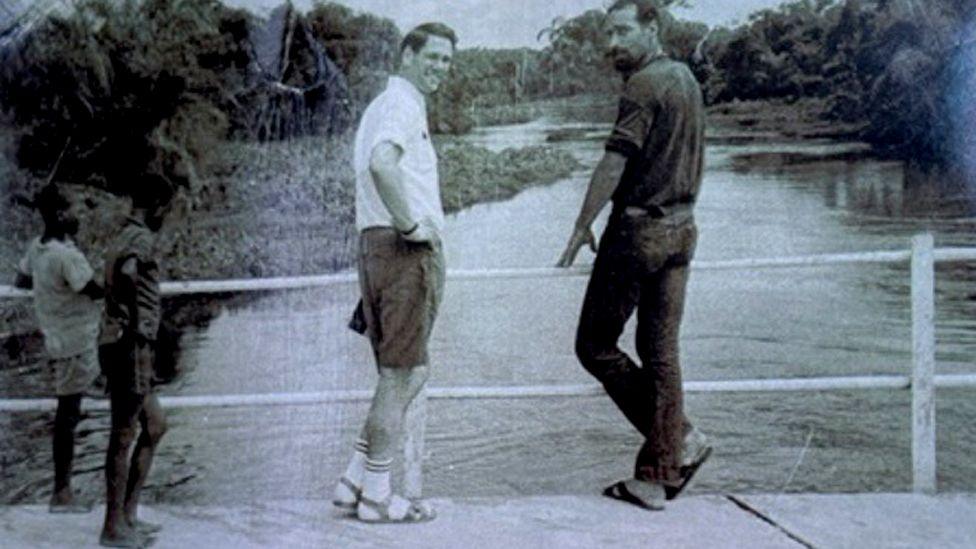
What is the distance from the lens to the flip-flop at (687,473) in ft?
16.2

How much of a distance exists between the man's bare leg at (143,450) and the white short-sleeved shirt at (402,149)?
96cm

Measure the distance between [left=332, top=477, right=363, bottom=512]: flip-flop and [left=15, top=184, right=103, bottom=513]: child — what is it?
3.14ft

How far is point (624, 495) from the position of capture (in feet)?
16.1

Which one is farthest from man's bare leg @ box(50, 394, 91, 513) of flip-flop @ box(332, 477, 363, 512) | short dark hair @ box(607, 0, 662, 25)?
short dark hair @ box(607, 0, 662, 25)

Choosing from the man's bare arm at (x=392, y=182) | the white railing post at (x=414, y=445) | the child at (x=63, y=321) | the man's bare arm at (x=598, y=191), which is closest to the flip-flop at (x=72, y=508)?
the child at (x=63, y=321)

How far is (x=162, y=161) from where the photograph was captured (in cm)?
489

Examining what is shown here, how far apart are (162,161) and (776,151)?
2.38 metres

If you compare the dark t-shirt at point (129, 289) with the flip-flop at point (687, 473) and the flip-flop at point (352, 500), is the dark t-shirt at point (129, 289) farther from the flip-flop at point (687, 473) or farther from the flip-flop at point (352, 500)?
the flip-flop at point (687, 473)

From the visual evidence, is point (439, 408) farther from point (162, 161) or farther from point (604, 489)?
point (162, 161)

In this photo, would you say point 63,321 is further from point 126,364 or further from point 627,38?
point 627,38

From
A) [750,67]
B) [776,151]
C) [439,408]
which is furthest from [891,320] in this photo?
[439,408]

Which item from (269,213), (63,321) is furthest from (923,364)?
(63,321)

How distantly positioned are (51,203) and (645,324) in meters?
2.27

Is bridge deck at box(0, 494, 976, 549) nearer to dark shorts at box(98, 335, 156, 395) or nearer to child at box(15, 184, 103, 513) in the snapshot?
child at box(15, 184, 103, 513)
